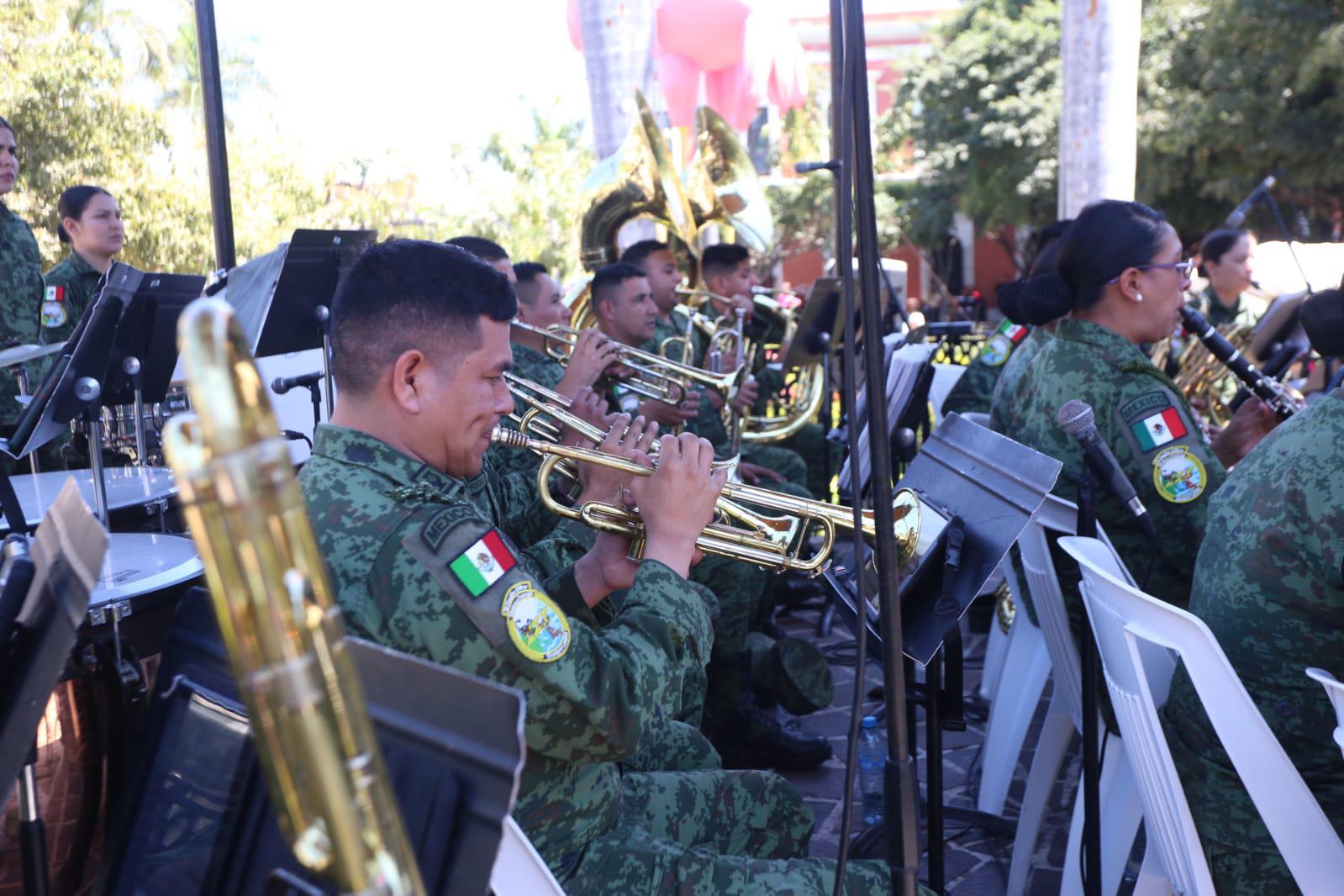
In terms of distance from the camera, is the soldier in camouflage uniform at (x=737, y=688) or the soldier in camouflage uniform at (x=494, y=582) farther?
the soldier in camouflage uniform at (x=737, y=688)

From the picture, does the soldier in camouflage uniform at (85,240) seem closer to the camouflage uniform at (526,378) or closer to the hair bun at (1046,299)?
the camouflage uniform at (526,378)

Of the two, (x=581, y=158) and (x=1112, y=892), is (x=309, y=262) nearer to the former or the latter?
(x=1112, y=892)

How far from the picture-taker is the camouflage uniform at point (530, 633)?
64.8 inches

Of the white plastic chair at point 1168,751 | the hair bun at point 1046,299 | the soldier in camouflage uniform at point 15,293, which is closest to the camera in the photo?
the white plastic chair at point 1168,751

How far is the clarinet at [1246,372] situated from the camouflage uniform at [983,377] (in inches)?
57.8

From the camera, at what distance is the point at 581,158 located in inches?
1005

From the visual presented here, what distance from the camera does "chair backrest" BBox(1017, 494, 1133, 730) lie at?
2783 mm

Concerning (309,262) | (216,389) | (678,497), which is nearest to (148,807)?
(678,497)

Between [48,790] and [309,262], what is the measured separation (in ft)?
6.55

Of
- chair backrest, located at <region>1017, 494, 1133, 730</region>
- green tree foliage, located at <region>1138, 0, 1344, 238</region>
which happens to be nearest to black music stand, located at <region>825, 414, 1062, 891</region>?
chair backrest, located at <region>1017, 494, 1133, 730</region>

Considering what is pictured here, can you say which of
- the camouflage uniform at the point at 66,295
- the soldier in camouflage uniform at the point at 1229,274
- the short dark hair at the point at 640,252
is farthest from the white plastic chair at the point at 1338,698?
the soldier in camouflage uniform at the point at 1229,274

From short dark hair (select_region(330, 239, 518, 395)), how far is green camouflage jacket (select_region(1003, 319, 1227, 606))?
1722mm

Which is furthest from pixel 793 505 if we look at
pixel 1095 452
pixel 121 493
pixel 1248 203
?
pixel 1248 203

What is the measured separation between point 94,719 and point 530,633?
133cm
